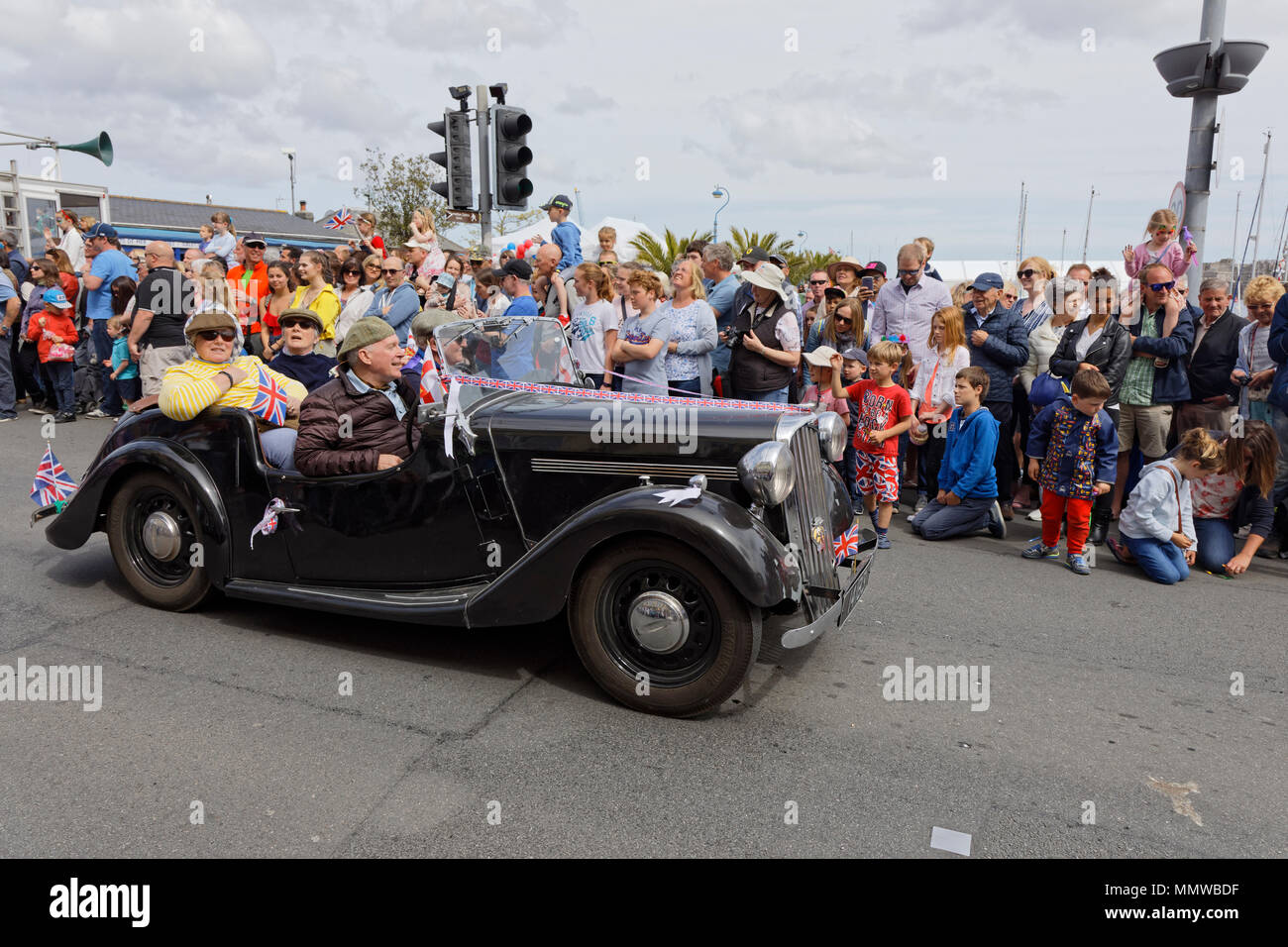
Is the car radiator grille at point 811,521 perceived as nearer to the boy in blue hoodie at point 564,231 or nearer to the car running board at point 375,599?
the car running board at point 375,599

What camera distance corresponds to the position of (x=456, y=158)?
A: 888 centimetres

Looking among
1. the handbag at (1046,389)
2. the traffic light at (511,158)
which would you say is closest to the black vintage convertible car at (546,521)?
the handbag at (1046,389)

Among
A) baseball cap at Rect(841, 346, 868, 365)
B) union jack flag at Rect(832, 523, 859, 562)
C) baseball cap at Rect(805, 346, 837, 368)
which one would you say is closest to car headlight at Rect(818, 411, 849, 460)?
union jack flag at Rect(832, 523, 859, 562)

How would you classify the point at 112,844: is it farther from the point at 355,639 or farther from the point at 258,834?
the point at 355,639

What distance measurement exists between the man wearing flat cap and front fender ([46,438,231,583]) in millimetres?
600

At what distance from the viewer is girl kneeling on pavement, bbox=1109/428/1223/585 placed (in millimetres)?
5488

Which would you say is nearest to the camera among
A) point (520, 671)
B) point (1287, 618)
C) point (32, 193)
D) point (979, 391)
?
point (520, 671)

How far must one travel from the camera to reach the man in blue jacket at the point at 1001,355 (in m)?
7.06

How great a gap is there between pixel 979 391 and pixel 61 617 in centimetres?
610

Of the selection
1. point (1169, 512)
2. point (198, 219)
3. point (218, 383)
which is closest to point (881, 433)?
point (1169, 512)

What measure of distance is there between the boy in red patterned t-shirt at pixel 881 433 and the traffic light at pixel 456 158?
4.78 m

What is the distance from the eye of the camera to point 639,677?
3.57 metres

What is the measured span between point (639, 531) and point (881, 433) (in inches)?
132

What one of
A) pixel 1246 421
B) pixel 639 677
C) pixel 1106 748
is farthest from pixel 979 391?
pixel 639 677
